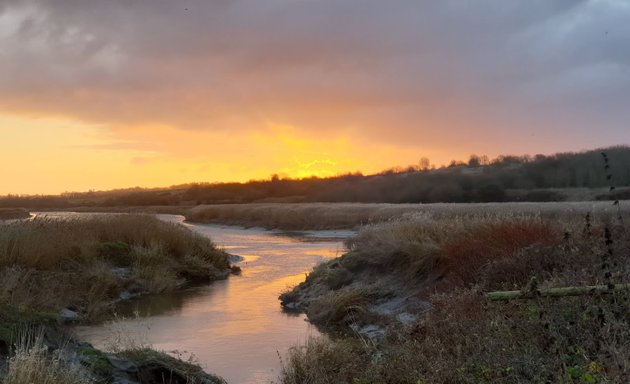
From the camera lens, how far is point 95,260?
19297mm

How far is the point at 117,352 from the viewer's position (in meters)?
9.46

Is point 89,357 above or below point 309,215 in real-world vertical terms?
below

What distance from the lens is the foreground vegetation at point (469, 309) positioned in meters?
5.77

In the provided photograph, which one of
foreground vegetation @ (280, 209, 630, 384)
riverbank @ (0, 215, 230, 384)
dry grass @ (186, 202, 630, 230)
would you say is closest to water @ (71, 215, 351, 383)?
foreground vegetation @ (280, 209, 630, 384)

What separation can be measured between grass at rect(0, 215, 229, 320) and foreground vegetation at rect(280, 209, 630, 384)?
18.9ft

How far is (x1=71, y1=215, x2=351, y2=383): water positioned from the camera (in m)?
10.5

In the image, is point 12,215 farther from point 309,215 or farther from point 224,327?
point 224,327

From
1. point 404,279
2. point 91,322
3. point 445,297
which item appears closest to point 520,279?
point 445,297

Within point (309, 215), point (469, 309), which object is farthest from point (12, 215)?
point (469, 309)

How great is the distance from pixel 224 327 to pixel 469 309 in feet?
22.3

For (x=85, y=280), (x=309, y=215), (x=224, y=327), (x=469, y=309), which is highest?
(x=469, y=309)

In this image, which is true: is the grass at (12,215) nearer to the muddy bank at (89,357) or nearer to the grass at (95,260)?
the grass at (95,260)

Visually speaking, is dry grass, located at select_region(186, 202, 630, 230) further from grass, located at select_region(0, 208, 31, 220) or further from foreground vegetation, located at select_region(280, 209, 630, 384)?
foreground vegetation, located at select_region(280, 209, 630, 384)

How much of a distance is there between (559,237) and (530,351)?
235 inches
